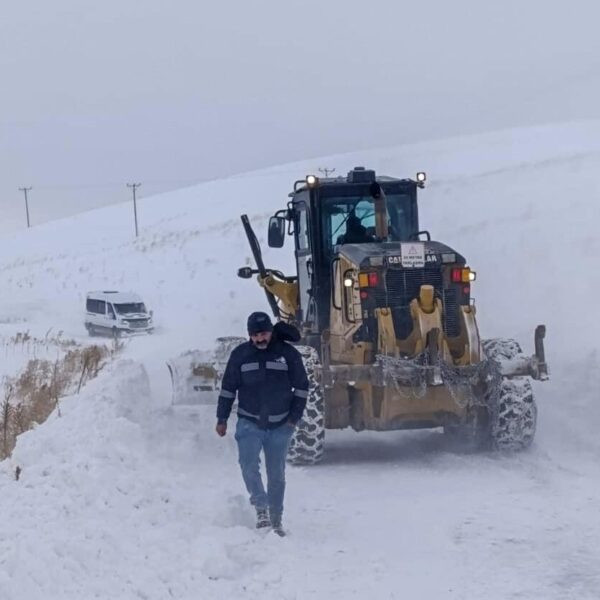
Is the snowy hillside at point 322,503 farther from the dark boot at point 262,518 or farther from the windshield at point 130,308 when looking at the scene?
the windshield at point 130,308

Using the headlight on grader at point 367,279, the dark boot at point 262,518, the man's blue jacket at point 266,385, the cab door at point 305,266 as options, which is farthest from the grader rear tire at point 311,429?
the dark boot at point 262,518

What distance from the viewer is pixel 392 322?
10.5 meters

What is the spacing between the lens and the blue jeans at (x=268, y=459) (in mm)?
7625

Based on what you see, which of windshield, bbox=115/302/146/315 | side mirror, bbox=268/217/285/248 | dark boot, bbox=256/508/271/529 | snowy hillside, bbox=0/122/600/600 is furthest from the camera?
windshield, bbox=115/302/146/315

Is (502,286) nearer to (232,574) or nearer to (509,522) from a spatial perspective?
(509,522)

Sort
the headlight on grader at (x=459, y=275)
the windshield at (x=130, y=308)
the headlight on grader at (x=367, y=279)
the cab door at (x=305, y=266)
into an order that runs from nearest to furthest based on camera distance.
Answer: the headlight on grader at (x=367, y=279) → the headlight on grader at (x=459, y=275) → the cab door at (x=305, y=266) → the windshield at (x=130, y=308)

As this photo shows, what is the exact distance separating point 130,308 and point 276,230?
2124cm

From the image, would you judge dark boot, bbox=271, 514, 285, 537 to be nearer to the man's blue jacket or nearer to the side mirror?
the man's blue jacket

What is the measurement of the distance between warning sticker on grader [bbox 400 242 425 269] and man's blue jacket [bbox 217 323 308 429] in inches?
125

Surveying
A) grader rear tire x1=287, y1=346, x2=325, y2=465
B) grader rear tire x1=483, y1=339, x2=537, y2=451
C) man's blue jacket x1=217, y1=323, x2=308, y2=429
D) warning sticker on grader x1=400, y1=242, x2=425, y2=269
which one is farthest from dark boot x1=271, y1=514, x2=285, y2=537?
warning sticker on grader x1=400, y1=242, x2=425, y2=269

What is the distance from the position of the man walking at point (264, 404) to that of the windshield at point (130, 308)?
25.2 metres

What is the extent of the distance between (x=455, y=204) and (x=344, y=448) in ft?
78.6

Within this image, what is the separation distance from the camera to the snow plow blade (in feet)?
38.1

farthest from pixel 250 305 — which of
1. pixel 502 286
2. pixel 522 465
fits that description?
pixel 522 465
